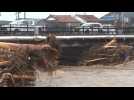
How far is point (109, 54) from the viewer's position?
3.47 meters

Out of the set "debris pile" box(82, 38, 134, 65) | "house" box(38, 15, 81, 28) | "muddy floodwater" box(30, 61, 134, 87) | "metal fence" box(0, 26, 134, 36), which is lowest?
"muddy floodwater" box(30, 61, 134, 87)

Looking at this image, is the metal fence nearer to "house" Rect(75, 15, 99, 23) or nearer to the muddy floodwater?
"house" Rect(75, 15, 99, 23)

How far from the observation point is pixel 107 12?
312 centimetres

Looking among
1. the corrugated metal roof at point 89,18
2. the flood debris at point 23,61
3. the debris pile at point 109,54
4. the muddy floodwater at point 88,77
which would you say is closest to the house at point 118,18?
the corrugated metal roof at point 89,18

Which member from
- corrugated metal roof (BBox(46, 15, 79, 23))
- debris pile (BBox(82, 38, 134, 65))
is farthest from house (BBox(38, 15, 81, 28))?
debris pile (BBox(82, 38, 134, 65))

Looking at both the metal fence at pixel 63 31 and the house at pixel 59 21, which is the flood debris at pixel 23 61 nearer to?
the metal fence at pixel 63 31

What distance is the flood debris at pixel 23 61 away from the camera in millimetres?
3227

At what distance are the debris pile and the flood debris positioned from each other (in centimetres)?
38

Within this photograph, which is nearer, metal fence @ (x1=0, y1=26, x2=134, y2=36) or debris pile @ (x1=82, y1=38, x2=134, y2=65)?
metal fence @ (x1=0, y1=26, x2=134, y2=36)

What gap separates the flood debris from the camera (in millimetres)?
3227
